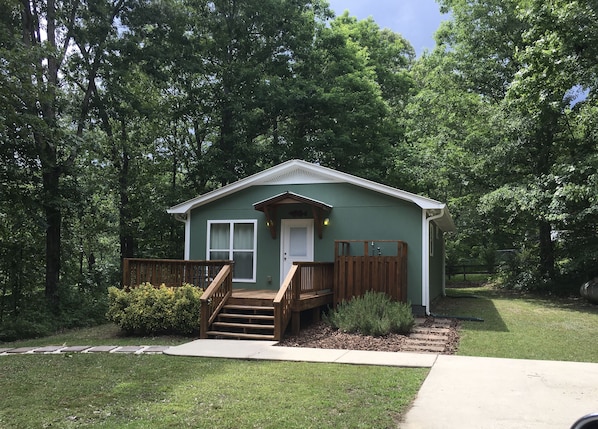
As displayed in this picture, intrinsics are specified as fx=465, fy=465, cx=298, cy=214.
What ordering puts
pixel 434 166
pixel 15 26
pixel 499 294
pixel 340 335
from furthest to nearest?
pixel 434 166 → pixel 499 294 → pixel 15 26 → pixel 340 335

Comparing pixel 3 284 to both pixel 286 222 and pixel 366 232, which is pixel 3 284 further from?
pixel 366 232

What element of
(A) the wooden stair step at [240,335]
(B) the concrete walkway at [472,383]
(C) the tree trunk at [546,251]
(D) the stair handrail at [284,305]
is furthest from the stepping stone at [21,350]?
(C) the tree trunk at [546,251]

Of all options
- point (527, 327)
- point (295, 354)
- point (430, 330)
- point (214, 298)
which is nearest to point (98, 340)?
point (214, 298)

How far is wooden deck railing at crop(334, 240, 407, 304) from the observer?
33.2 ft

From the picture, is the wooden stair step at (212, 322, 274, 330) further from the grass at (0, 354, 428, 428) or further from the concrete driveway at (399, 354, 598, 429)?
the concrete driveway at (399, 354, 598, 429)

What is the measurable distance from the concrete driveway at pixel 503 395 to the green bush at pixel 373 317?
6.64 ft

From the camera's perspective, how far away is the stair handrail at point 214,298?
8719mm

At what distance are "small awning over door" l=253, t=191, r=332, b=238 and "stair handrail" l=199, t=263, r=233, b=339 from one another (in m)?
2.21

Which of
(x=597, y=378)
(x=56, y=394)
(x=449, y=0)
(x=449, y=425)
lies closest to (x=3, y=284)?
(x=56, y=394)

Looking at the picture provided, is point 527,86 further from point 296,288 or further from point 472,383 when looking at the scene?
point 472,383

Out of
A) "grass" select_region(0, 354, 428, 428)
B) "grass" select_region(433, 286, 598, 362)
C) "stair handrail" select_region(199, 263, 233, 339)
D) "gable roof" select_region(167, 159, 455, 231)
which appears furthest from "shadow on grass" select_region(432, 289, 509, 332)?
"stair handrail" select_region(199, 263, 233, 339)

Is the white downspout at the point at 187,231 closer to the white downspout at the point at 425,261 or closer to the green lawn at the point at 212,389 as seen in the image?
the green lawn at the point at 212,389

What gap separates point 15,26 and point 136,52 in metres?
4.10

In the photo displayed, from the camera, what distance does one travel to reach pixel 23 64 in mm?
10492
